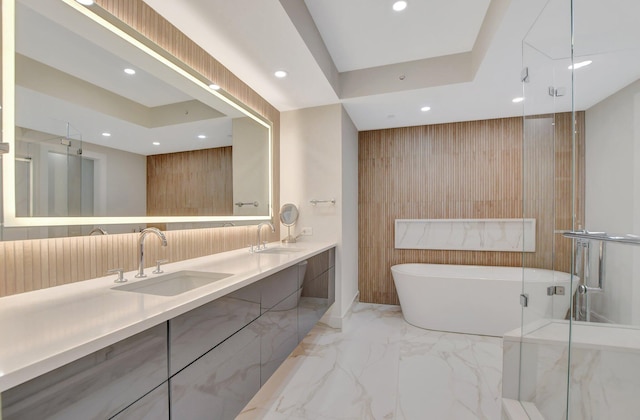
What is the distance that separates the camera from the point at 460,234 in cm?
337

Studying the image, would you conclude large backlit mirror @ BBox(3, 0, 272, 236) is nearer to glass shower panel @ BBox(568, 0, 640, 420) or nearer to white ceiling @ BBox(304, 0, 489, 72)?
white ceiling @ BBox(304, 0, 489, 72)

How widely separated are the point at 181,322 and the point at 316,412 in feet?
3.80

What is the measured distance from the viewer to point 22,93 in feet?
3.46

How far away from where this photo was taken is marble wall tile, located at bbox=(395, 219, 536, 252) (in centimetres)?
321

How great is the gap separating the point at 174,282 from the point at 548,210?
2222 millimetres

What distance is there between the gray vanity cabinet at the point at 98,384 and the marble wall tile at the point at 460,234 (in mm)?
3126

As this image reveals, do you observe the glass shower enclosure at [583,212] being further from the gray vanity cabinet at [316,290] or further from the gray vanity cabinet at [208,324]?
the gray vanity cabinet at [208,324]

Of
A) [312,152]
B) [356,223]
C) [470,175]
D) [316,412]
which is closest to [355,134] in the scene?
[312,152]

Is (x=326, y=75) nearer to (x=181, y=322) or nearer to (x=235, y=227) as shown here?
(x=235, y=227)

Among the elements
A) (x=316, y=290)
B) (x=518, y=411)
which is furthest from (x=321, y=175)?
(x=518, y=411)

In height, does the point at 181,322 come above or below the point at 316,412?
above

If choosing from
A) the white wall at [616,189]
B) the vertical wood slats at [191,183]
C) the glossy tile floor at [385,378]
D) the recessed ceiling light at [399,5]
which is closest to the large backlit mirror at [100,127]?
the vertical wood slats at [191,183]

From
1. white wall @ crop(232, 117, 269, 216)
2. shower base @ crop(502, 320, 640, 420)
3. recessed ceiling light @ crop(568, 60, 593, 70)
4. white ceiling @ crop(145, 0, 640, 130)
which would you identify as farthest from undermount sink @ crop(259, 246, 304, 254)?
recessed ceiling light @ crop(568, 60, 593, 70)

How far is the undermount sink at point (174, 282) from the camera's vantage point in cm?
129
